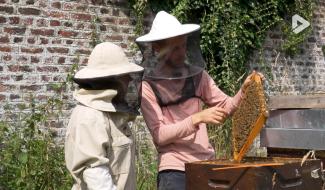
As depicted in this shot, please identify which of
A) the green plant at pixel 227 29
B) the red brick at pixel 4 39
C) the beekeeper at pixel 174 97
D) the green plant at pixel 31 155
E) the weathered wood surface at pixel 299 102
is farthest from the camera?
the green plant at pixel 227 29

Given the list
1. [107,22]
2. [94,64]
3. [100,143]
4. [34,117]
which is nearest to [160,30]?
[94,64]

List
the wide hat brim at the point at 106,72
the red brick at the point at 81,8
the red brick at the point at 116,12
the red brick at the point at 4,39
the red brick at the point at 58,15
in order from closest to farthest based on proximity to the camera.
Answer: the wide hat brim at the point at 106,72, the red brick at the point at 4,39, the red brick at the point at 58,15, the red brick at the point at 81,8, the red brick at the point at 116,12

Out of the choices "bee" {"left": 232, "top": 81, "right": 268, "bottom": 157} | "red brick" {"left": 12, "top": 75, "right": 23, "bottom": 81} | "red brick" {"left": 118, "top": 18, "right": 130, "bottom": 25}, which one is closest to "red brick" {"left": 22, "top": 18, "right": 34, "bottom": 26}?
"red brick" {"left": 12, "top": 75, "right": 23, "bottom": 81}

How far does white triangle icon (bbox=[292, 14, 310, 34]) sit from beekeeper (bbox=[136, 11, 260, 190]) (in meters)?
4.58

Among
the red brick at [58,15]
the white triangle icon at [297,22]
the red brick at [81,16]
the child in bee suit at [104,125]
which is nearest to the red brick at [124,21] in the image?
the red brick at [81,16]

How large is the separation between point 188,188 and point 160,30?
1003 millimetres

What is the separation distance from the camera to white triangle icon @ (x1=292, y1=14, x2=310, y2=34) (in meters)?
7.71

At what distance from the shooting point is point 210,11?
6738 mm

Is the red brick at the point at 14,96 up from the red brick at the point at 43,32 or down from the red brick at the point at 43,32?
down

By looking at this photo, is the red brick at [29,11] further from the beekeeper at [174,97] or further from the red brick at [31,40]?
the beekeeper at [174,97]

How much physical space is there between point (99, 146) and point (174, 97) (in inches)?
30.6

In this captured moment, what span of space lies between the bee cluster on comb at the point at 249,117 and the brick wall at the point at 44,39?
2628mm

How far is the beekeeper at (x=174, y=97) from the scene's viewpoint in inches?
128

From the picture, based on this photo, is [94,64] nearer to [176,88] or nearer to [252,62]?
[176,88]
